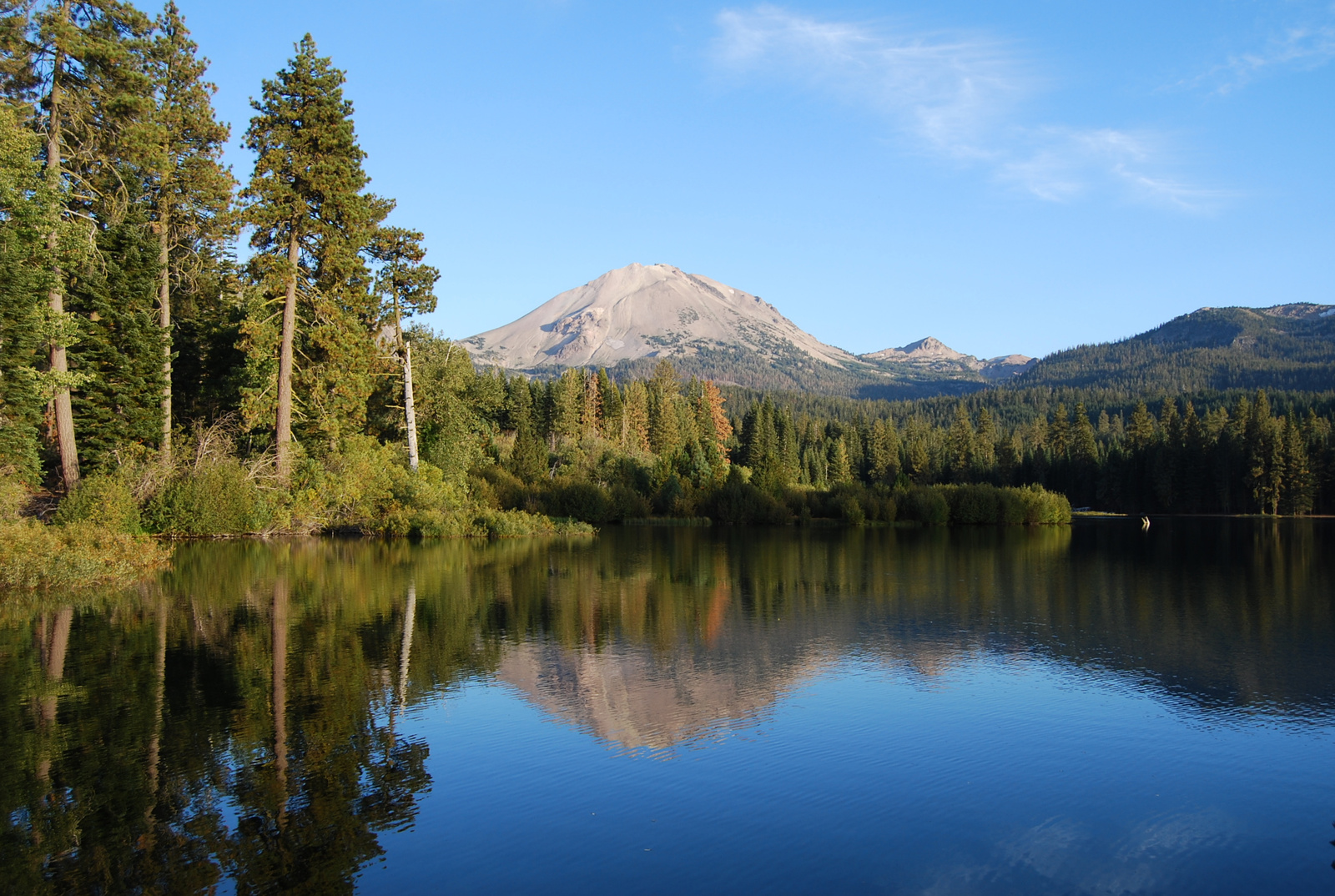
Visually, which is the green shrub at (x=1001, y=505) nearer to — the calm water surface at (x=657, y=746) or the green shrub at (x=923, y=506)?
the green shrub at (x=923, y=506)

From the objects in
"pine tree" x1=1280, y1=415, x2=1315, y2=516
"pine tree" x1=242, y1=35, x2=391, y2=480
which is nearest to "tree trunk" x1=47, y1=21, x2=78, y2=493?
"pine tree" x1=242, y1=35, x2=391, y2=480

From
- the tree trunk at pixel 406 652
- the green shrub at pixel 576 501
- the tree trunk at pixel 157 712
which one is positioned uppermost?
the green shrub at pixel 576 501

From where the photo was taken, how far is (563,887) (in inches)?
256

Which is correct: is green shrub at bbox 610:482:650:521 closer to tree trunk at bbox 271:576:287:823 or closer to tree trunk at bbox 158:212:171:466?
tree trunk at bbox 158:212:171:466

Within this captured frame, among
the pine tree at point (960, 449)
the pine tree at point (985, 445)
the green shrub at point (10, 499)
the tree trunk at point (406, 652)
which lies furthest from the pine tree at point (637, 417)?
the tree trunk at point (406, 652)

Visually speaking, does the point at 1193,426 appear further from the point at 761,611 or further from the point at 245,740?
the point at 245,740

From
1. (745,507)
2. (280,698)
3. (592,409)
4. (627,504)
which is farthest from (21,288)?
(592,409)

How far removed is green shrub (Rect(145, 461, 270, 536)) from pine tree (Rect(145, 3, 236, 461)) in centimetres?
144

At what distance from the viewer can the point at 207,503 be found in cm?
3391

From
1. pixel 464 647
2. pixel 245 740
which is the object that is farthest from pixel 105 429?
pixel 245 740

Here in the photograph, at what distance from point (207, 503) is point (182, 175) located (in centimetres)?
1274

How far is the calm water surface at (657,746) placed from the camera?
22.6 feet

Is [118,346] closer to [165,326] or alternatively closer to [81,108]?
[165,326]

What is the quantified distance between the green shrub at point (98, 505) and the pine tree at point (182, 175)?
18.2 feet
